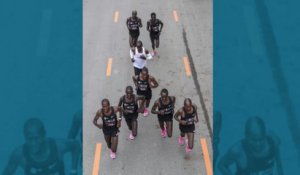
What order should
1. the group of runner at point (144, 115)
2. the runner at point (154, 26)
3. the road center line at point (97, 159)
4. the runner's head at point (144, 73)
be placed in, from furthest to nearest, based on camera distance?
the runner at point (154, 26) < the runner's head at point (144, 73) < the road center line at point (97, 159) < the group of runner at point (144, 115)

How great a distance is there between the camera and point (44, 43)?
9055mm

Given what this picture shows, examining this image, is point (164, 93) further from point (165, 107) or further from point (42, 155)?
point (42, 155)

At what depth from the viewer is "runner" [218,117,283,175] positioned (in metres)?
10.4

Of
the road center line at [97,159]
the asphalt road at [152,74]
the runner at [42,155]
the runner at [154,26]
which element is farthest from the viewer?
the runner at [154,26]

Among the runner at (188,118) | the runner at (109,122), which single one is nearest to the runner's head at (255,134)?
the runner at (188,118)

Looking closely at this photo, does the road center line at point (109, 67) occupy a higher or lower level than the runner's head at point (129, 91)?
higher

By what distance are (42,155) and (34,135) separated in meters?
0.79

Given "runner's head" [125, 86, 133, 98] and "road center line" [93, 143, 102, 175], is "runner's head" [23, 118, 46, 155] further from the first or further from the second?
"runner's head" [125, 86, 133, 98]

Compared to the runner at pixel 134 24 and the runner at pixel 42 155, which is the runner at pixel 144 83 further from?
the runner at pixel 134 24

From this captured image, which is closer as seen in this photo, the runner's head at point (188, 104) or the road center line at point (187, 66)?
the runner's head at point (188, 104)

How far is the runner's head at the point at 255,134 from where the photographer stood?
1042 centimetres

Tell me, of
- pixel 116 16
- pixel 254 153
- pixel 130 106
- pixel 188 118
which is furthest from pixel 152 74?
pixel 254 153

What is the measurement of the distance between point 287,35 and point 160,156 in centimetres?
466

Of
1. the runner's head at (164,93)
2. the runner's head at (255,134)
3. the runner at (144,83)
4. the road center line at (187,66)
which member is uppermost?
the road center line at (187,66)
